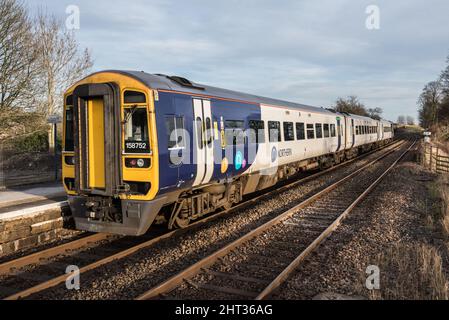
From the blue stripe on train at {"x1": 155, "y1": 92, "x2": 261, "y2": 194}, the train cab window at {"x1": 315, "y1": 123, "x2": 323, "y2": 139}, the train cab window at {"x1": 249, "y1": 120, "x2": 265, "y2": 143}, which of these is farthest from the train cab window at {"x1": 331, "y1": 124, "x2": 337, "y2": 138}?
the blue stripe on train at {"x1": 155, "y1": 92, "x2": 261, "y2": 194}

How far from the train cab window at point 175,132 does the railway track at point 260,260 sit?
6.90ft

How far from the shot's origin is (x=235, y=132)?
9625 millimetres

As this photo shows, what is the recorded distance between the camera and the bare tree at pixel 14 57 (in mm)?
15336

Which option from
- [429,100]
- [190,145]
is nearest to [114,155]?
[190,145]

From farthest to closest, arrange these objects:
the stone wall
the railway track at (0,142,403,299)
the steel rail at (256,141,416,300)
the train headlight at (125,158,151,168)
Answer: the stone wall
the train headlight at (125,158,151,168)
the railway track at (0,142,403,299)
the steel rail at (256,141,416,300)

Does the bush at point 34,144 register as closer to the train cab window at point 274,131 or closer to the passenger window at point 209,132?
the train cab window at point 274,131

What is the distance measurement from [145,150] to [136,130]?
0.42 meters

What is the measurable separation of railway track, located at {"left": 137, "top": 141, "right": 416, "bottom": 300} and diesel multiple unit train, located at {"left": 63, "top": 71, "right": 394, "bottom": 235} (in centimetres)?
148

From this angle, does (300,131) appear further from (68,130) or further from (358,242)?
(68,130)

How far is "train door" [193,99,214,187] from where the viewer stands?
7923mm

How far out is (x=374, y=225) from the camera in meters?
8.66

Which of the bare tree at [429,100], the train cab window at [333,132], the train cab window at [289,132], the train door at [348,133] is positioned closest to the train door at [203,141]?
the train cab window at [289,132]

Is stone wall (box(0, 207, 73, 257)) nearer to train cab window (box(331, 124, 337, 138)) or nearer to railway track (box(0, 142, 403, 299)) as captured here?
railway track (box(0, 142, 403, 299))

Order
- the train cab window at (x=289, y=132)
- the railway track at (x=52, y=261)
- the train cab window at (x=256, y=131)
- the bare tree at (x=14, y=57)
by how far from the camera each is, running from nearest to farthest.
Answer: the railway track at (x=52, y=261) < the train cab window at (x=256, y=131) < the train cab window at (x=289, y=132) < the bare tree at (x=14, y=57)
